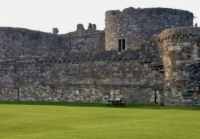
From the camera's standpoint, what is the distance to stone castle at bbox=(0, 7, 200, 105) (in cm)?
2684

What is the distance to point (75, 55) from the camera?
1314 inches

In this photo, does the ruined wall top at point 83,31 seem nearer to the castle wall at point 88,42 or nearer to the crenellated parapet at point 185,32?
the castle wall at point 88,42

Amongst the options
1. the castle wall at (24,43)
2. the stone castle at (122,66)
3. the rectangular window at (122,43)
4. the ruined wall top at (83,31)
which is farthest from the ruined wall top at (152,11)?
the castle wall at (24,43)

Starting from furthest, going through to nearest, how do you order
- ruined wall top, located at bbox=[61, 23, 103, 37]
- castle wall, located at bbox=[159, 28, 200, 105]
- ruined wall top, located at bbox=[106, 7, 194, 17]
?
ruined wall top, located at bbox=[61, 23, 103, 37], ruined wall top, located at bbox=[106, 7, 194, 17], castle wall, located at bbox=[159, 28, 200, 105]

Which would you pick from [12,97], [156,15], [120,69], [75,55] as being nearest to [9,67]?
[12,97]

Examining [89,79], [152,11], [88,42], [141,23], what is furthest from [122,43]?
[88,42]

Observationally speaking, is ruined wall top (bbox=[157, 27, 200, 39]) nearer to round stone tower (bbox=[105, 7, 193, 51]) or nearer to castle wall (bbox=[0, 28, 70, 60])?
round stone tower (bbox=[105, 7, 193, 51])

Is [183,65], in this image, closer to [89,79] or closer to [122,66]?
[122,66]

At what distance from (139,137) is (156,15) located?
26880mm

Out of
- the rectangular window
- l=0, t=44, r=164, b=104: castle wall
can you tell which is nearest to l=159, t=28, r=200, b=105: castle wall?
l=0, t=44, r=164, b=104: castle wall

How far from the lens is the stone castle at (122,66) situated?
26.8 meters

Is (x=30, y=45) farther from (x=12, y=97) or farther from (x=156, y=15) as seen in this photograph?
(x=156, y=15)

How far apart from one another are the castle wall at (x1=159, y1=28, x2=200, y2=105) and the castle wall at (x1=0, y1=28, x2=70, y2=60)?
17.2 metres

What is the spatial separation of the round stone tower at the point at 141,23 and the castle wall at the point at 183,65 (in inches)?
361
